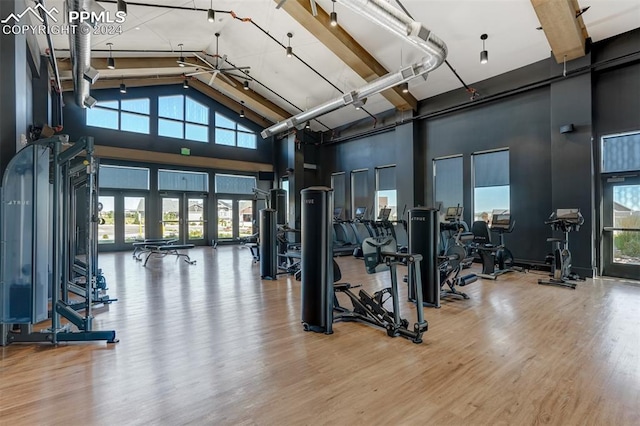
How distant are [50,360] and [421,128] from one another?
9.43 meters

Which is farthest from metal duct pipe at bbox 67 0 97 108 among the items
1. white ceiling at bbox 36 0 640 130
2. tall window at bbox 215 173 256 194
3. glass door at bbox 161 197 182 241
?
tall window at bbox 215 173 256 194

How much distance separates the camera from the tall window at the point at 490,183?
7746mm

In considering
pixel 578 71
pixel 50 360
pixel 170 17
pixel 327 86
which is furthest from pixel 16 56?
pixel 578 71

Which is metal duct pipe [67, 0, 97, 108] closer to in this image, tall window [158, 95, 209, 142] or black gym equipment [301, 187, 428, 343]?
black gym equipment [301, 187, 428, 343]

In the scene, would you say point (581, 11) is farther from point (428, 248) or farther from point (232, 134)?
point (232, 134)

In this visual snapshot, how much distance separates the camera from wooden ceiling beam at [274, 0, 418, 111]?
245 inches

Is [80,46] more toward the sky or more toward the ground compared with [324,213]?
more toward the sky

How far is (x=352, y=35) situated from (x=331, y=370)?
717 cm

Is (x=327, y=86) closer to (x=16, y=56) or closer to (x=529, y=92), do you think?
(x=529, y=92)

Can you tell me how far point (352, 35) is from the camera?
7.30 meters

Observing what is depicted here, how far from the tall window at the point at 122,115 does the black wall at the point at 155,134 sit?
14cm

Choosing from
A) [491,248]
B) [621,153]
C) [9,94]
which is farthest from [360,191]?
[9,94]

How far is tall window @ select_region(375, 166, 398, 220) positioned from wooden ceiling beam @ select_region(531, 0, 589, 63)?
5.14 meters

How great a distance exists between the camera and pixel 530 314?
395 centimetres
